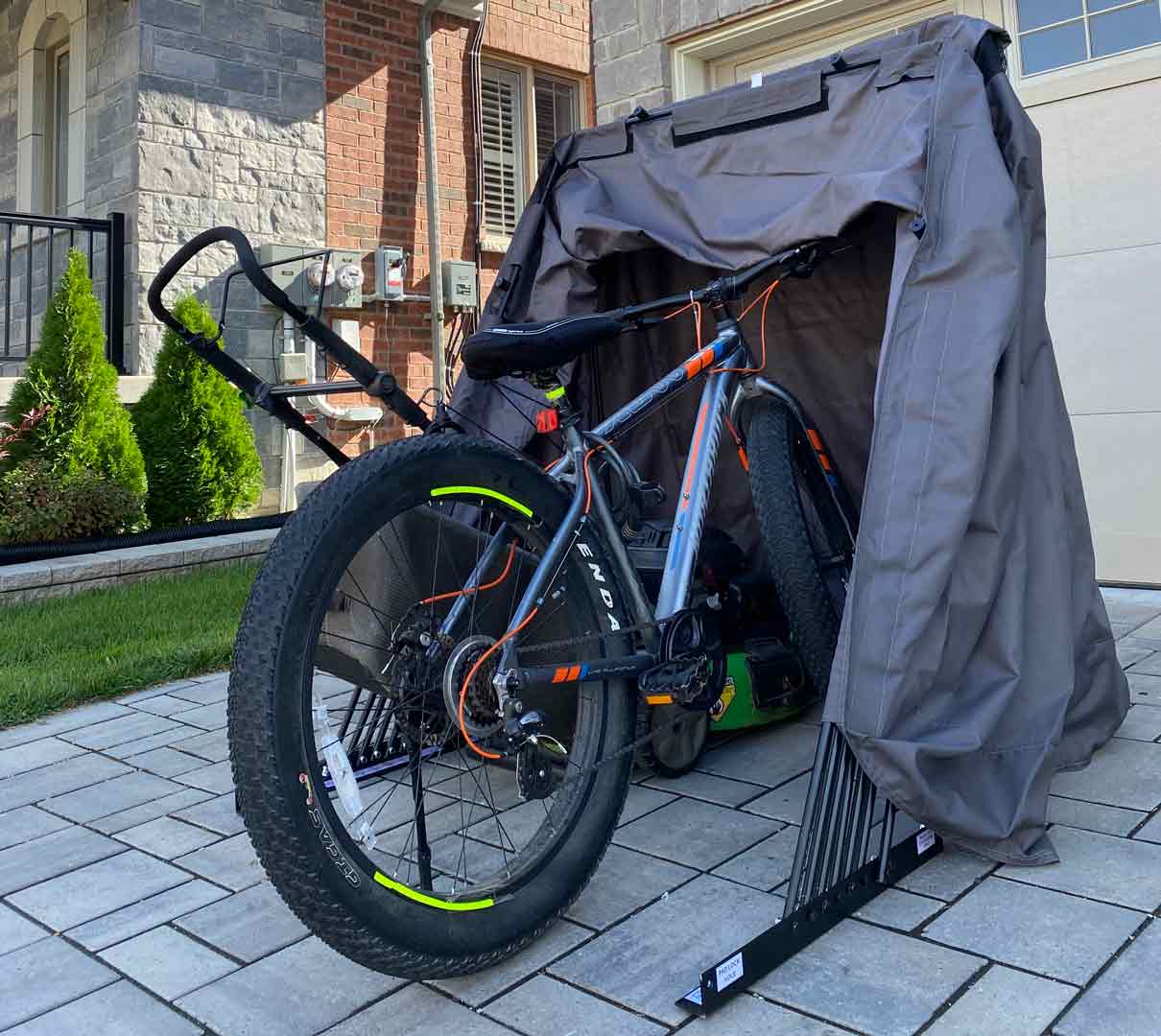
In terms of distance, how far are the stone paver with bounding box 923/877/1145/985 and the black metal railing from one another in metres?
6.10

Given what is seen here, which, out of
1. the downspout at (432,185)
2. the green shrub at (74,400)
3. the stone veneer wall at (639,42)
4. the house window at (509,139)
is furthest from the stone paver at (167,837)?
the house window at (509,139)

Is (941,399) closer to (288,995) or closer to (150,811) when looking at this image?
(288,995)

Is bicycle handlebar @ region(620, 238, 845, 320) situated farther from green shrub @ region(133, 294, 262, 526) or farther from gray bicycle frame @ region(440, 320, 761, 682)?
green shrub @ region(133, 294, 262, 526)

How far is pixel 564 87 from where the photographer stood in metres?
10.0

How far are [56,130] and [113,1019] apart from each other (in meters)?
8.04

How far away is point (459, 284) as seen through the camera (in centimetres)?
866

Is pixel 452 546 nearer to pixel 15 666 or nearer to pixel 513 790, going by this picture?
pixel 513 790

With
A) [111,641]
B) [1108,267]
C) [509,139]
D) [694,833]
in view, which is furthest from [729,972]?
[509,139]

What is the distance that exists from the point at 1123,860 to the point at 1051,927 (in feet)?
1.14

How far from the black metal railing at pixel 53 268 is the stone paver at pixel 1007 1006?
6.27 meters

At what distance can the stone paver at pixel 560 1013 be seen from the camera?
1.64 meters

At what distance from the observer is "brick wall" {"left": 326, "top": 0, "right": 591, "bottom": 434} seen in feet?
26.7

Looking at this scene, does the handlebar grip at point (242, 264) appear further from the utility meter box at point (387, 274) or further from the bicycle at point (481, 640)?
the utility meter box at point (387, 274)

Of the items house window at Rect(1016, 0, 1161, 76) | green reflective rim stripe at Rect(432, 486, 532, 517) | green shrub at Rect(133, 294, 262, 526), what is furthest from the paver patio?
green shrub at Rect(133, 294, 262, 526)
